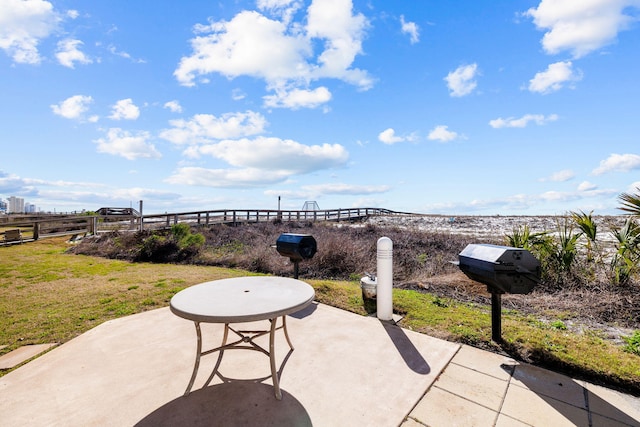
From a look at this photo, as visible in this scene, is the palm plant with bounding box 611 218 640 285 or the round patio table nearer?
the round patio table

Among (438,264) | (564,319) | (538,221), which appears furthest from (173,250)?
(538,221)

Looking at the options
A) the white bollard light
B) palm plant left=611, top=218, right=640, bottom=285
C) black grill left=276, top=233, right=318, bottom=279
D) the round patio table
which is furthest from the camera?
palm plant left=611, top=218, right=640, bottom=285

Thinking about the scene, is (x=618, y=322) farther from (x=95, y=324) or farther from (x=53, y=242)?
(x=53, y=242)

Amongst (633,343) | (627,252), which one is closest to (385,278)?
(633,343)

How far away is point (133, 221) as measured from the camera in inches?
573

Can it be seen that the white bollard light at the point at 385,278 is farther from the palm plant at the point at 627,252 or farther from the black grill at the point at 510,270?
the palm plant at the point at 627,252

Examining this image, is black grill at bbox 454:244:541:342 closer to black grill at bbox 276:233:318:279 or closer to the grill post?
the grill post

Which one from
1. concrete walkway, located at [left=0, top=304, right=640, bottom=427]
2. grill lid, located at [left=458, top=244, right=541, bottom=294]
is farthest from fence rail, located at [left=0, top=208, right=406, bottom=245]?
grill lid, located at [left=458, top=244, right=541, bottom=294]

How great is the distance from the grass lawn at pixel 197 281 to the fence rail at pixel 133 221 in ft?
16.2

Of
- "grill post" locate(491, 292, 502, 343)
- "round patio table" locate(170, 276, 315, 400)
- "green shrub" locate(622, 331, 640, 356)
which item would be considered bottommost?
"green shrub" locate(622, 331, 640, 356)

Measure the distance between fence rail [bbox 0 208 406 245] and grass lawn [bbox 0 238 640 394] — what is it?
495 cm

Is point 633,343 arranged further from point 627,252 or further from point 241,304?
point 241,304

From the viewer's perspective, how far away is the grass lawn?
248cm

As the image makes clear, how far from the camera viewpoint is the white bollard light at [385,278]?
3.31 metres
